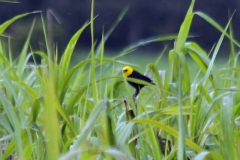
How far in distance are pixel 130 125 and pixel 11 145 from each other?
8.4 inches

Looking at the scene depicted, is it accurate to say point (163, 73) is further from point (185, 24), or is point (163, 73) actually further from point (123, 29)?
point (123, 29)

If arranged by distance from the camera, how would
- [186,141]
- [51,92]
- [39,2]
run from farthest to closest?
1. [39,2]
2. [186,141]
3. [51,92]

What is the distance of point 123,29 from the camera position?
380cm

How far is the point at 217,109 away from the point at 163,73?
234 millimetres

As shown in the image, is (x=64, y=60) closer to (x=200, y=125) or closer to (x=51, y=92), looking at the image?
(x=200, y=125)

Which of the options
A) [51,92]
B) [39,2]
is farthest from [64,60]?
[39,2]

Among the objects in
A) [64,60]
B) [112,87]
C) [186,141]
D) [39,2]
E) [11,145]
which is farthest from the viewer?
[39,2]

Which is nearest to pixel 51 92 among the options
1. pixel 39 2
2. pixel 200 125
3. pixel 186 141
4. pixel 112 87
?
pixel 186 141

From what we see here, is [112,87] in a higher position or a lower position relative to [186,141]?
higher

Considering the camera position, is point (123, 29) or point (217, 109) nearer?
point (217, 109)

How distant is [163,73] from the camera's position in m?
1.04

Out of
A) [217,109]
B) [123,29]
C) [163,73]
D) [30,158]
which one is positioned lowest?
[30,158]

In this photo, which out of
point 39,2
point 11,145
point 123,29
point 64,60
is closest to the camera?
point 11,145

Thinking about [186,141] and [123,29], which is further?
[123,29]
